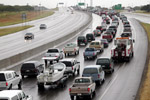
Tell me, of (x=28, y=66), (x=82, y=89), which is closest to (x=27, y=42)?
(x=28, y=66)

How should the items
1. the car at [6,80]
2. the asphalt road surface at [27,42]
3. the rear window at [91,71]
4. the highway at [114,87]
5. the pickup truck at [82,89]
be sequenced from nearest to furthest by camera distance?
1. the pickup truck at [82,89]
2. the highway at [114,87]
3. the car at [6,80]
4. the rear window at [91,71]
5. the asphalt road surface at [27,42]

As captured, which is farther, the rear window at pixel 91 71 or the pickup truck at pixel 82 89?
the rear window at pixel 91 71

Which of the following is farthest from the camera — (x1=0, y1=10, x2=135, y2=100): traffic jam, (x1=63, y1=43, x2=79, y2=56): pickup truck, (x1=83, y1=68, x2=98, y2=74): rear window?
(x1=63, y1=43, x2=79, y2=56): pickup truck

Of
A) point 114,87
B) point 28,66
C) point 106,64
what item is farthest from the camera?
point 106,64

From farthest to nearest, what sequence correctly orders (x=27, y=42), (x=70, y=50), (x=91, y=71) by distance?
(x=27, y=42) → (x=70, y=50) → (x=91, y=71)

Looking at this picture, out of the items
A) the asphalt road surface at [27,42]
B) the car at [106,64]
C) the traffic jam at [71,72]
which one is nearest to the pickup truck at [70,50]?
the traffic jam at [71,72]

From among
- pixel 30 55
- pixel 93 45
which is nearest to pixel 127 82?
pixel 30 55

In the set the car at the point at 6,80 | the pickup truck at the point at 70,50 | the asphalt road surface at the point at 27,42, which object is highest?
the car at the point at 6,80

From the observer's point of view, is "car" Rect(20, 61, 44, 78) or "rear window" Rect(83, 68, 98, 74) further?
"car" Rect(20, 61, 44, 78)

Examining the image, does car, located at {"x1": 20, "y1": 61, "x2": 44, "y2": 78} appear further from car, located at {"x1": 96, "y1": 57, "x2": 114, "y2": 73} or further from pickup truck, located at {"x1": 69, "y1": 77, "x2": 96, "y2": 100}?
pickup truck, located at {"x1": 69, "y1": 77, "x2": 96, "y2": 100}

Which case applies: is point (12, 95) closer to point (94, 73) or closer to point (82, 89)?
Result: point (82, 89)

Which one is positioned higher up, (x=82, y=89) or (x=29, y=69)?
(x=82, y=89)

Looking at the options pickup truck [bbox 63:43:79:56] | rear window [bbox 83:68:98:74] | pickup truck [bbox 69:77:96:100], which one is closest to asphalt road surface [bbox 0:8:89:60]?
pickup truck [bbox 63:43:79:56]

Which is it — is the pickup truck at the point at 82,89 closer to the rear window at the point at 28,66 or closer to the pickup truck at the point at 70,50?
the rear window at the point at 28,66
